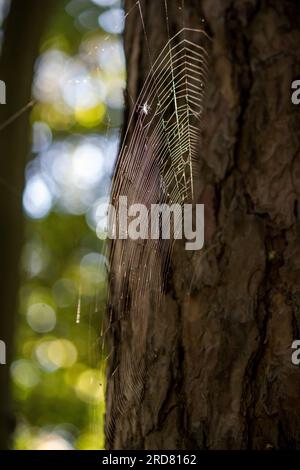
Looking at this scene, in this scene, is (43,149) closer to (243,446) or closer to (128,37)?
(128,37)

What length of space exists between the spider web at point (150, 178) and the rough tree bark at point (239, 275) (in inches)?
1.0

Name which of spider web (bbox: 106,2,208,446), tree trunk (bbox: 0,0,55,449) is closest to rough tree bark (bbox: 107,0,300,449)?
spider web (bbox: 106,2,208,446)

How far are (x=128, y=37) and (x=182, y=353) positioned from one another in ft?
2.20

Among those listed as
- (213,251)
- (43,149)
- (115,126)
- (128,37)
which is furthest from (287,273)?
(43,149)

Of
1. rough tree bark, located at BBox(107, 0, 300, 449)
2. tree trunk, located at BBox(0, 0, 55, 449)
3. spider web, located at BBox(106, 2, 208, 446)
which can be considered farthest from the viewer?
tree trunk, located at BBox(0, 0, 55, 449)

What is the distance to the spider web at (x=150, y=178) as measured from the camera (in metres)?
0.99

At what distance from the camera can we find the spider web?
99cm

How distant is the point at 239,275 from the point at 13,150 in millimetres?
976

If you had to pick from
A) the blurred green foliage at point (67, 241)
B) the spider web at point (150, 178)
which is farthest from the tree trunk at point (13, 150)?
the spider web at point (150, 178)

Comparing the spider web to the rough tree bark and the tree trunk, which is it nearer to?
the rough tree bark

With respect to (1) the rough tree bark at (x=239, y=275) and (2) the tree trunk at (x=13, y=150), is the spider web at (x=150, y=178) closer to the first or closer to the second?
(1) the rough tree bark at (x=239, y=275)

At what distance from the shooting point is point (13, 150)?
64.1 inches

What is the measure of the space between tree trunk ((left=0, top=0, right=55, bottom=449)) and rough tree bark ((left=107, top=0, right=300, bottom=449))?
67 centimetres
